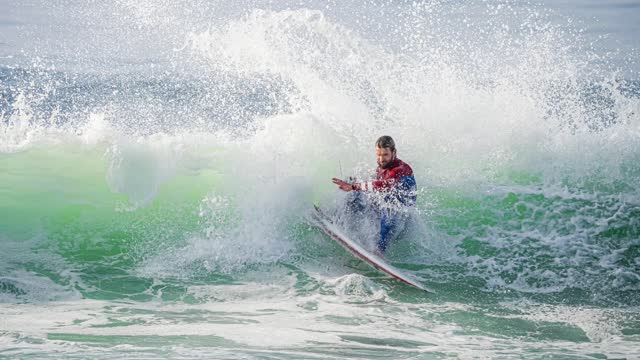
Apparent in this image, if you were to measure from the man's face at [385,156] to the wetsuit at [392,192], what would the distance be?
1.9 inches

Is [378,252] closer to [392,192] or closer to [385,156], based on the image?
[392,192]

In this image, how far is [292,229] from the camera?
8.95m

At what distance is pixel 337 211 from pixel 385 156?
1089mm

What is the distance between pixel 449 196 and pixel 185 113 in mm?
8895

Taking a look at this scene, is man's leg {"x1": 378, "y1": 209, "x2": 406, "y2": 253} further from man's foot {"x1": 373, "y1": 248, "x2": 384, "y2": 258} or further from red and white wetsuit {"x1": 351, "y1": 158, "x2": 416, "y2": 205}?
red and white wetsuit {"x1": 351, "y1": 158, "x2": 416, "y2": 205}

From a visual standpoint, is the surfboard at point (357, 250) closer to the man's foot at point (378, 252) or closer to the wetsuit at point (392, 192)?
the man's foot at point (378, 252)

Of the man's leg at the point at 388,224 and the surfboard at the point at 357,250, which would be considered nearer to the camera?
the surfboard at the point at 357,250

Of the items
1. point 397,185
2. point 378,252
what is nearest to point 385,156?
point 397,185

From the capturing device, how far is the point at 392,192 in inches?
320

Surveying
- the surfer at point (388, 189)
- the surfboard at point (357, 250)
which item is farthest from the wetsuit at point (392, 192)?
the surfboard at point (357, 250)

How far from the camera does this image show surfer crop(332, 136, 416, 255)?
8102 millimetres

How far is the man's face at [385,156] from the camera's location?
8.16m

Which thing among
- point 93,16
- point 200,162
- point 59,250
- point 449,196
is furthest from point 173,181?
point 93,16

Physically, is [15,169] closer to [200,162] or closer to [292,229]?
[200,162]
